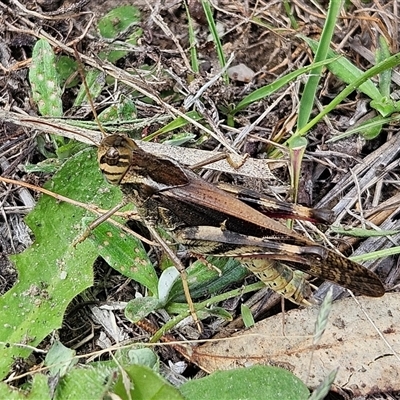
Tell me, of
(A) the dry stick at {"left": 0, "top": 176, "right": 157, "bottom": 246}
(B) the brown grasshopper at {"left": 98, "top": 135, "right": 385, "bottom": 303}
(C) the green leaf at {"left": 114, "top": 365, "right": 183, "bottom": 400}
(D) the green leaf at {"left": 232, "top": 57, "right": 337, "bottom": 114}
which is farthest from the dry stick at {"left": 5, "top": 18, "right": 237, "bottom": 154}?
(C) the green leaf at {"left": 114, "top": 365, "right": 183, "bottom": 400}

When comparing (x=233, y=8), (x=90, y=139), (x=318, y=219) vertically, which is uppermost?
(x=233, y=8)

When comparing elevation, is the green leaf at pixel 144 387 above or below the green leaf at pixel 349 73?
below

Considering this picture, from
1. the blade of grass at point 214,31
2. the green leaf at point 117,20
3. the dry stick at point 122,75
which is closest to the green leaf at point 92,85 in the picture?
the dry stick at point 122,75

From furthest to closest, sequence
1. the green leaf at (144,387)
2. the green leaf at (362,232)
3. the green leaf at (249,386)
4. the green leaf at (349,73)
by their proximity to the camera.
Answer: the green leaf at (349,73), the green leaf at (362,232), the green leaf at (249,386), the green leaf at (144,387)

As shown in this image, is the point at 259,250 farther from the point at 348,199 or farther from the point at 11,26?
the point at 11,26

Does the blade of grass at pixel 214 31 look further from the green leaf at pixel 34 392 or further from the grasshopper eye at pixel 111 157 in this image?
the green leaf at pixel 34 392

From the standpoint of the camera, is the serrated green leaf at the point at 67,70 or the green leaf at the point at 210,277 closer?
the green leaf at the point at 210,277

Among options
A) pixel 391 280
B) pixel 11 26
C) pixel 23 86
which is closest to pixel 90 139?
pixel 23 86
